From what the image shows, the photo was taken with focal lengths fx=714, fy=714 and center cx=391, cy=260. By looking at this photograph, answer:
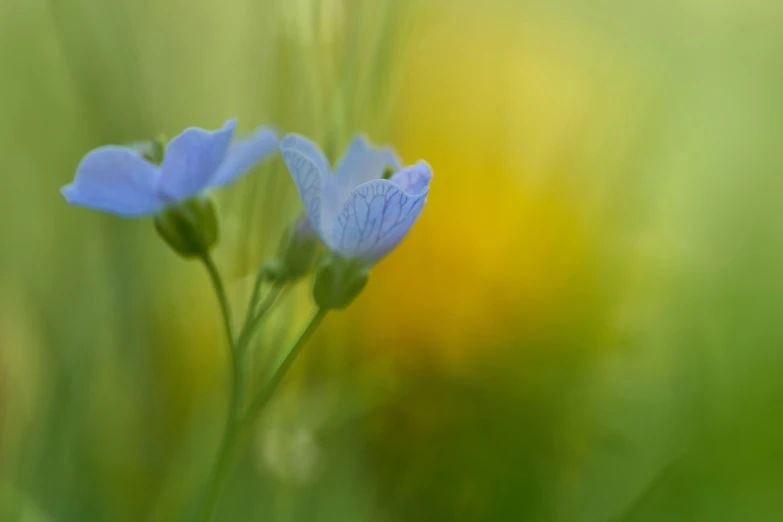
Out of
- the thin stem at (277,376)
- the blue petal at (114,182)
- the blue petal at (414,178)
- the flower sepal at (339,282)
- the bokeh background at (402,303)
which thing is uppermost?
the blue petal at (414,178)

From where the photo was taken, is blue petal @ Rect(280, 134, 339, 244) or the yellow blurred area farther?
the yellow blurred area

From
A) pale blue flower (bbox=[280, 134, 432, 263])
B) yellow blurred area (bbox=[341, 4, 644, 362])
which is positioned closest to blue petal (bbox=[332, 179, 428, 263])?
pale blue flower (bbox=[280, 134, 432, 263])

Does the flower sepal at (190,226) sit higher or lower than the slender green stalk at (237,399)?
higher

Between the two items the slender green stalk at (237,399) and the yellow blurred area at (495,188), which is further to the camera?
the yellow blurred area at (495,188)

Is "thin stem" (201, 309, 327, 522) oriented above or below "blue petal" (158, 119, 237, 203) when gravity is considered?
below

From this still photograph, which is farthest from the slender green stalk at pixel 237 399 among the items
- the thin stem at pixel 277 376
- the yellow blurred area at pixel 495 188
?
the yellow blurred area at pixel 495 188

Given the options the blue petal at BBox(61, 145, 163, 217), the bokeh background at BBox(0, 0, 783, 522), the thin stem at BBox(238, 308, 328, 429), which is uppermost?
the blue petal at BBox(61, 145, 163, 217)

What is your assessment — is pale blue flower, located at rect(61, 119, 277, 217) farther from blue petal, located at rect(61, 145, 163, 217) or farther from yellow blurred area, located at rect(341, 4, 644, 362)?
yellow blurred area, located at rect(341, 4, 644, 362)

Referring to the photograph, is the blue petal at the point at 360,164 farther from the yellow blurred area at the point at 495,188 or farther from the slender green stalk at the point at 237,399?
the yellow blurred area at the point at 495,188
